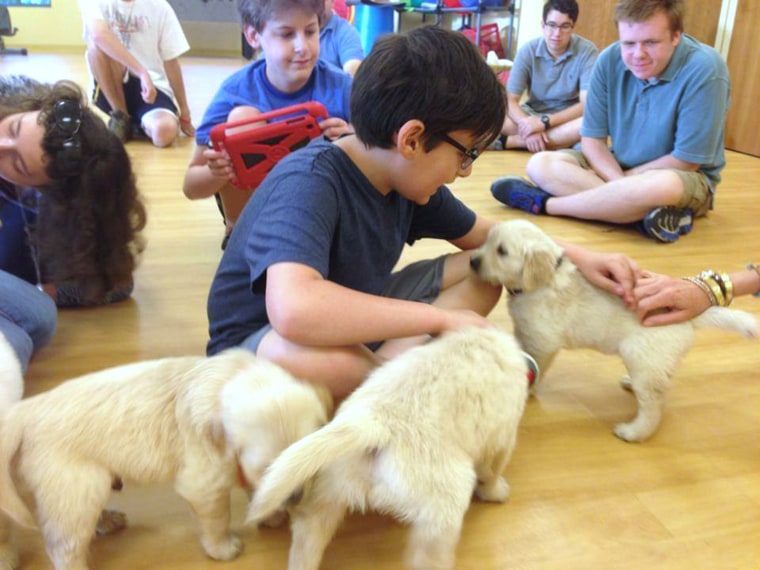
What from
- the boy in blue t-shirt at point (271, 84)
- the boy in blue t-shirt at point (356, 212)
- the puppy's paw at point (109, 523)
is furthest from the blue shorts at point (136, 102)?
the puppy's paw at point (109, 523)

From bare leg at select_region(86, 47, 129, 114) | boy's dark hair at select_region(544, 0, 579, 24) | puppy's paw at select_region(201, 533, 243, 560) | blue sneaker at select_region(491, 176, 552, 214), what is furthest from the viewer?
bare leg at select_region(86, 47, 129, 114)

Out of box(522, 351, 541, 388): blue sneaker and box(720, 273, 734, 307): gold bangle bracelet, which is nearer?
box(522, 351, 541, 388): blue sneaker

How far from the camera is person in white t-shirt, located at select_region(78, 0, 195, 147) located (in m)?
3.92

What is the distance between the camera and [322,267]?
113 cm

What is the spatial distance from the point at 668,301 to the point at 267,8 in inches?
54.3

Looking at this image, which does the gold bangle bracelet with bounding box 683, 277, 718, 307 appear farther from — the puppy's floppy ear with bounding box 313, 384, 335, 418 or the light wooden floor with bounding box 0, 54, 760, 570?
the puppy's floppy ear with bounding box 313, 384, 335, 418

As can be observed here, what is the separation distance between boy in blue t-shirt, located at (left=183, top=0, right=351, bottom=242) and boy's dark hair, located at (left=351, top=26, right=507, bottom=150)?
657 mm

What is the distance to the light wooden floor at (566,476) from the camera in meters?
1.14

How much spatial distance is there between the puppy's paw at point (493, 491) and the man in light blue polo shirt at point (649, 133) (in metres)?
1.76

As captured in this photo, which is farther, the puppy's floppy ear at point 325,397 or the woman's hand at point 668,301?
the woman's hand at point 668,301

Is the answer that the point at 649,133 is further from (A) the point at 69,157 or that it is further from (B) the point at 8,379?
(B) the point at 8,379

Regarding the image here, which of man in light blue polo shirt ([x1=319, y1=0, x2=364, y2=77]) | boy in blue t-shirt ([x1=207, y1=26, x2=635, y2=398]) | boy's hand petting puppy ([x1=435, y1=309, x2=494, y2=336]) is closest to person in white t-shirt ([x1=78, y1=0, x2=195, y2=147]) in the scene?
man in light blue polo shirt ([x1=319, y1=0, x2=364, y2=77])

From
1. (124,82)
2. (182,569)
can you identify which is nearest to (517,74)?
(124,82)

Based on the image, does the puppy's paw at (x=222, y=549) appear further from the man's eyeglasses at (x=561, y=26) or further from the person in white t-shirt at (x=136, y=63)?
the man's eyeglasses at (x=561, y=26)
